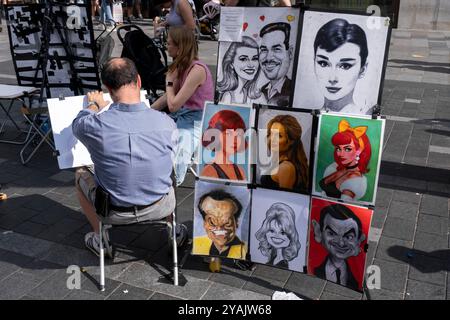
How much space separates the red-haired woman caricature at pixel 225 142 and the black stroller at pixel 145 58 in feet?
8.30

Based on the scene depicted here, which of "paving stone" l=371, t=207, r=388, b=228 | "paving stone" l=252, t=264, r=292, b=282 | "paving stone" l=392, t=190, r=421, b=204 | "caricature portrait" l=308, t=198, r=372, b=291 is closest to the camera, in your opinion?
"caricature portrait" l=308, t=198, r=372, b=291

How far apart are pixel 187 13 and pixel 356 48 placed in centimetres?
254

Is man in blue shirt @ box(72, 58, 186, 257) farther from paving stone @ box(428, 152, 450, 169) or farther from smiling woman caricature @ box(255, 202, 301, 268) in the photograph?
paving stone @ box(428, 152, 450, 169)

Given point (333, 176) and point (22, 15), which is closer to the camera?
point (333, 176)

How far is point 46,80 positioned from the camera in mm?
5074

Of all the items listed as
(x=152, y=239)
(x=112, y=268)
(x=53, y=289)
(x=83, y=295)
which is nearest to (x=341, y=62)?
(x=152, y=239)

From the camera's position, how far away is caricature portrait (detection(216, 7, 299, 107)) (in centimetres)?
293

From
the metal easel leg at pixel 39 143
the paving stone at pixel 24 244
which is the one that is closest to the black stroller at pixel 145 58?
the metal easel leg at pixel 39 143

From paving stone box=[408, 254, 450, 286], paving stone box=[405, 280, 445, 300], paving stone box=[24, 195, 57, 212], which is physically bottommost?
paving stone box=[24, 195, 57, 212]

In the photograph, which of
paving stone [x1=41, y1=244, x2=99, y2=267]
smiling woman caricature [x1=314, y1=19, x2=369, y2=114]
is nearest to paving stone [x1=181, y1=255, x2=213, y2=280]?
paving stone [x1=41, y1=244, x2=99, y2=267]

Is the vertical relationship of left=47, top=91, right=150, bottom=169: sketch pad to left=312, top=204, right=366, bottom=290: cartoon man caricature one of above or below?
above

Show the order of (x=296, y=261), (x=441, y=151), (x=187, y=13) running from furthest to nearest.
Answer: (x=441, y=151) < (x=187, y=13) < (x=296, y=261)
